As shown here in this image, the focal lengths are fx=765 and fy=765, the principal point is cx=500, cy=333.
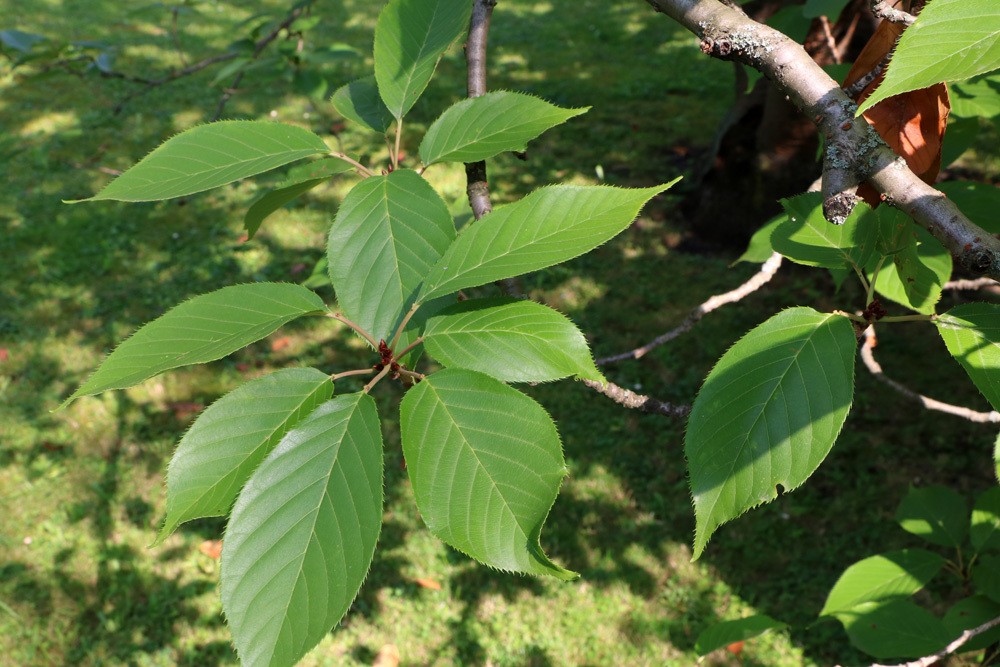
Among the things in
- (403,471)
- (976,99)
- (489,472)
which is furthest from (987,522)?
(403,471)

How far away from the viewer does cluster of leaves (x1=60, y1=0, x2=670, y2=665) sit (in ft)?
2.48

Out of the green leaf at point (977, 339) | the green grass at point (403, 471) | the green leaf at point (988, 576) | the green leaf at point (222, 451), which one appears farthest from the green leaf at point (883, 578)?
the green leaf at point (222, 451)

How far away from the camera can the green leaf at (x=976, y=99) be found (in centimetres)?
199

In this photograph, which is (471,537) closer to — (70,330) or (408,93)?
(408,93)

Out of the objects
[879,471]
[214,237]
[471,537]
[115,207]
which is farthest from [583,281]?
[471,537]

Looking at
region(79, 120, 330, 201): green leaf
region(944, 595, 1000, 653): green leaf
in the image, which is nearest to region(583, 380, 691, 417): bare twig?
region(79, 120, 330, 201): green leaf

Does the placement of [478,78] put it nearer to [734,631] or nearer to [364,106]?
[364,106]

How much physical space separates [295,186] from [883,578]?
210 cm

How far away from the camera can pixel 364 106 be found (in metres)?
1.45

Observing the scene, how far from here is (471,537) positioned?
78 centimetres

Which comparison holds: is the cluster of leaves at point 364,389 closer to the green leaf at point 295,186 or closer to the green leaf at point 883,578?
the green leaf at point 295,186

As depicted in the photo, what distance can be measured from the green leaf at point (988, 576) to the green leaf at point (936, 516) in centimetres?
21

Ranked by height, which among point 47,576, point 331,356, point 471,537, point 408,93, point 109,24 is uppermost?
point 408,93

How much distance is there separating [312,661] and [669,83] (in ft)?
22.7
